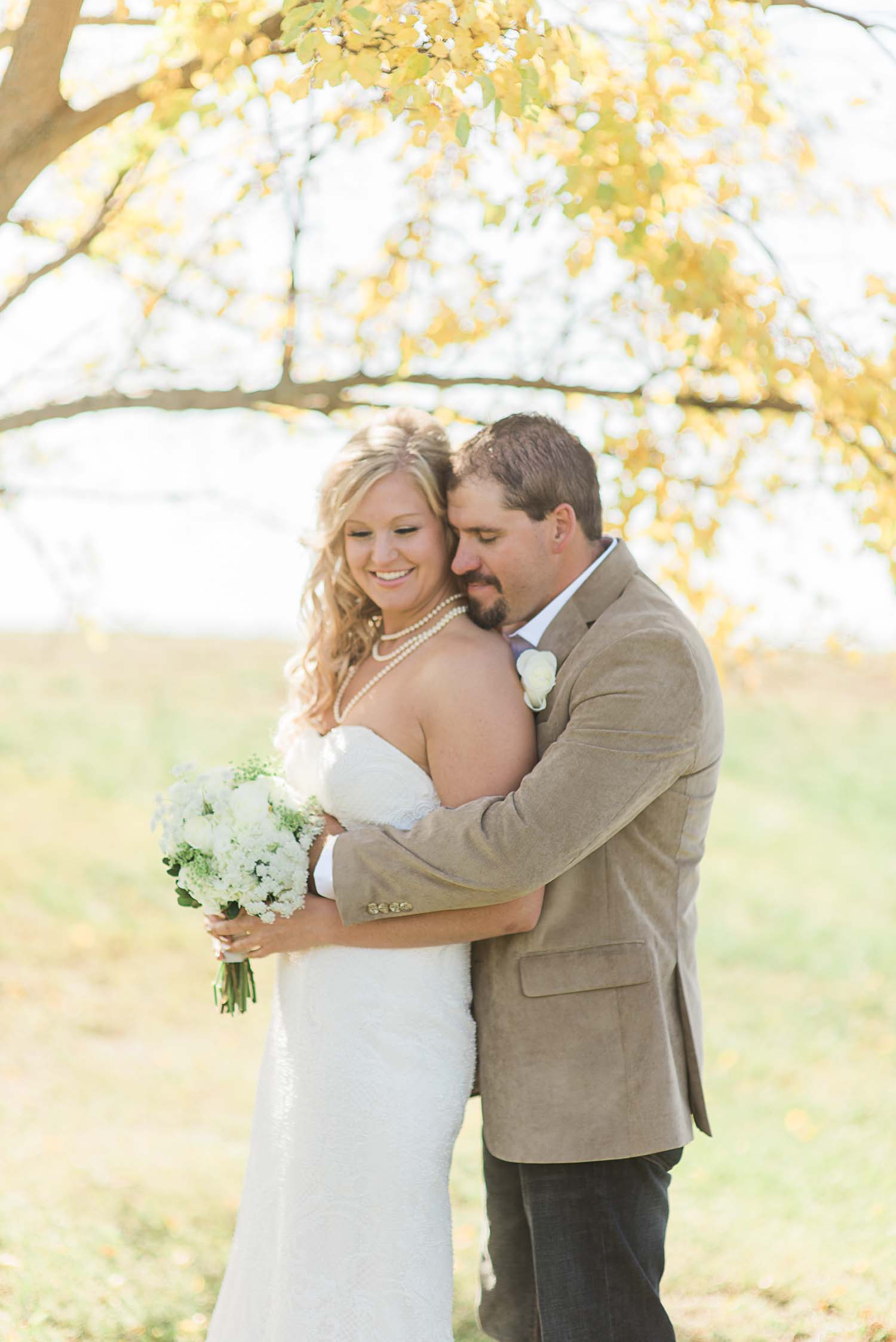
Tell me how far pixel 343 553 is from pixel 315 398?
59.0 inches

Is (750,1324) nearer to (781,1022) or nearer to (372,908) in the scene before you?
(372,908)

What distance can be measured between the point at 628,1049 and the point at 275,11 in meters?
2.85

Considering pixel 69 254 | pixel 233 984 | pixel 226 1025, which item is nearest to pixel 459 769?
pixel 233 984

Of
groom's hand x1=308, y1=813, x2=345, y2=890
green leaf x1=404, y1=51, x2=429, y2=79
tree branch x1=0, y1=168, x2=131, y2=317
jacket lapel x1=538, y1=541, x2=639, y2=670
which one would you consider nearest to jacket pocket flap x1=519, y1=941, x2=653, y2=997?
groom's hand x1=308, y1=813, x2=345, y2=890

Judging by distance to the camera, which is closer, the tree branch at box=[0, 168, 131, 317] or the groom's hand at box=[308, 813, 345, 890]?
the groom's hand at box=[308, 813, 345, 890]

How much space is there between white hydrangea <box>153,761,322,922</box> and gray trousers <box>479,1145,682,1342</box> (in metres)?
0.91

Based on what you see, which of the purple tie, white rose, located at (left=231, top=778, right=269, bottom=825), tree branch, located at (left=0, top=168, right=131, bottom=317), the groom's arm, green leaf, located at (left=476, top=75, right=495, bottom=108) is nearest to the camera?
the groom's arm

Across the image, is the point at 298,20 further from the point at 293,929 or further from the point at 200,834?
the point at 293,929

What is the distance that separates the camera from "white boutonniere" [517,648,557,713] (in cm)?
290

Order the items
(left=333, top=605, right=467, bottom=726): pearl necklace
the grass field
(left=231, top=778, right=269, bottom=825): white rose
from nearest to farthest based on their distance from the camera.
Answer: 1. (left=231, top=778, right=269, bottom=825): white rose
2. (left=333, top=605, right=467, bottom=726): pearl necklace
3. the grass field

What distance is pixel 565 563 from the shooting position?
3.08m

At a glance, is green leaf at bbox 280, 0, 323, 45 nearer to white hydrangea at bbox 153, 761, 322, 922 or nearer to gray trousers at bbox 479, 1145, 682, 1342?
white hydrangea at bbox 153, 761, 322, 922

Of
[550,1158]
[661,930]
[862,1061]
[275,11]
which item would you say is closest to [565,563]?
[661,930]

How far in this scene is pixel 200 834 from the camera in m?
2.97
